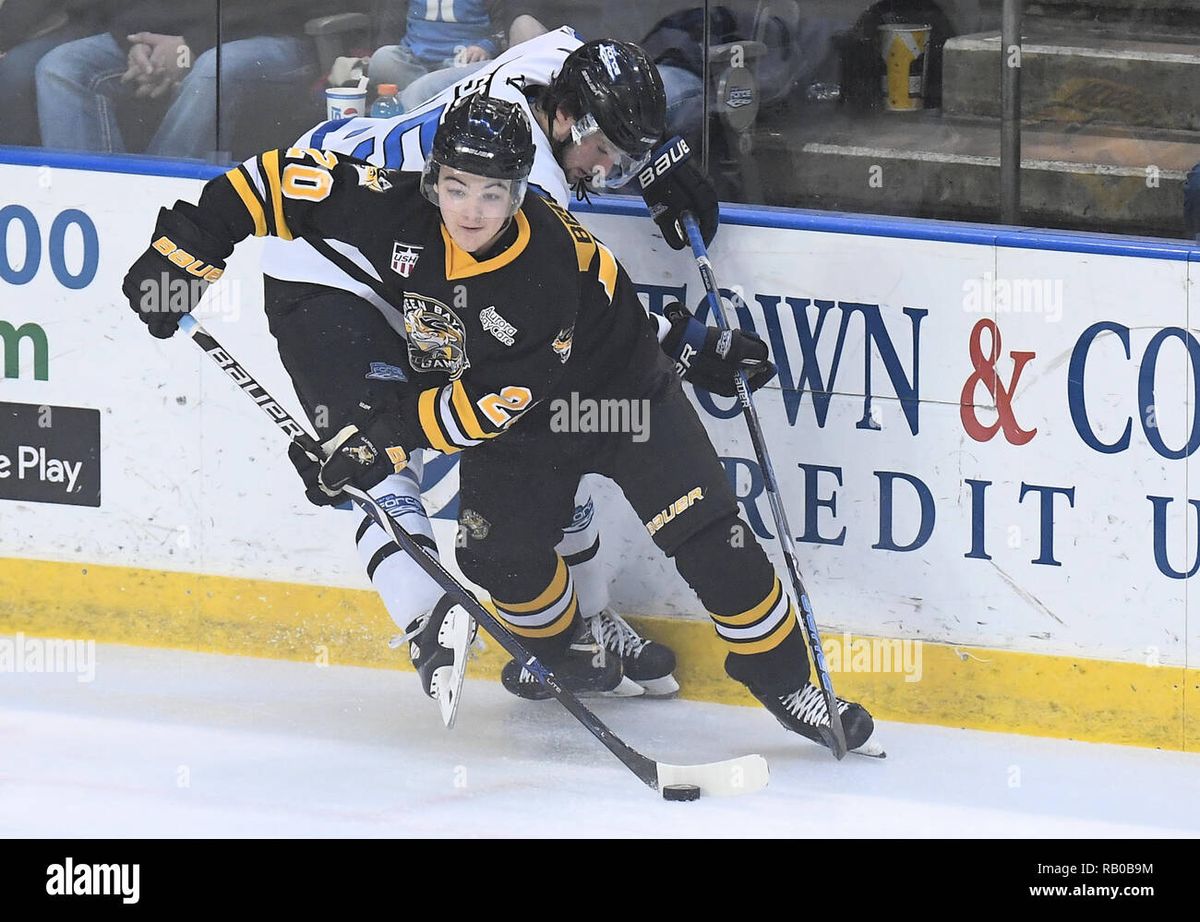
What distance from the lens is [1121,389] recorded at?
3639 millimetres

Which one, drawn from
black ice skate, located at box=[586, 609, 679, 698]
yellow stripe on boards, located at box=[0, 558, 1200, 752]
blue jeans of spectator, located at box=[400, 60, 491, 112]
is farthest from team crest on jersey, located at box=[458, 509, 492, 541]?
blue jeans of spectator, located at box=[400, 60, 491, 112]

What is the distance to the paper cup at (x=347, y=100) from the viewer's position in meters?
4.22

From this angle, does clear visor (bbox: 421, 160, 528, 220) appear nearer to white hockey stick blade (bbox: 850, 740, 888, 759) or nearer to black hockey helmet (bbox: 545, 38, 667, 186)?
black hockey helmet (bbox: 545, 38, 667, 186)

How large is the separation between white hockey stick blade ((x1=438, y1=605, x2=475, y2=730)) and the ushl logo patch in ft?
Result: 1.91

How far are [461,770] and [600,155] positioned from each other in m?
1.08

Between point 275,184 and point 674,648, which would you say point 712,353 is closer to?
point 674,648

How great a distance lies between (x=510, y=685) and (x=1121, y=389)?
1.25 metres

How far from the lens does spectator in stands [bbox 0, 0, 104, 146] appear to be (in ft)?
14.3

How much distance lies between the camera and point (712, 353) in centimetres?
372

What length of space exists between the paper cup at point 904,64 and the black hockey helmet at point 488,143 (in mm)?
904

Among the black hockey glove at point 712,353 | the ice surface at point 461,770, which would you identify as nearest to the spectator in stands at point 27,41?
the ice surface at point 461,770

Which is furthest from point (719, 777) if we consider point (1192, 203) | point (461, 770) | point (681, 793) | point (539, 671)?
point (1192, 203)

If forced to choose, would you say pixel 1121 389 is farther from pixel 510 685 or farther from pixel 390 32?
pixel 390 32

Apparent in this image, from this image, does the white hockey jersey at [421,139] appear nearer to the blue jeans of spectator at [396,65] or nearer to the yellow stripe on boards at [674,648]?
the blue jeans of spectator at [396,65]
